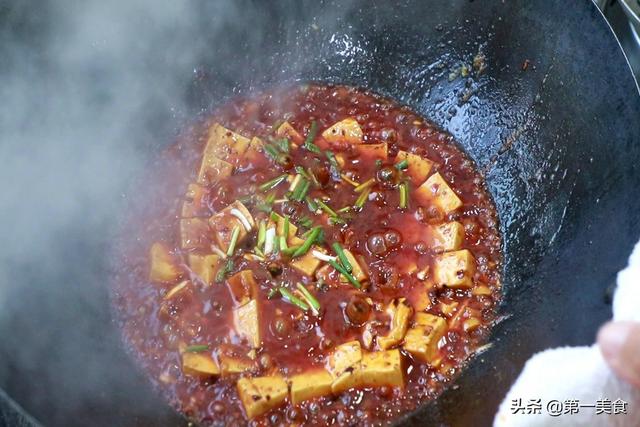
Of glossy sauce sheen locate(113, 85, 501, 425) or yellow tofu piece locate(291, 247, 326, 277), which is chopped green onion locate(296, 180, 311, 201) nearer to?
glossy sauce sheen locate(113, 85, 501, 425)

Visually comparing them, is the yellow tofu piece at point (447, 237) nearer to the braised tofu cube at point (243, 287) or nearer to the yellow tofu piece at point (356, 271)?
the yellow tofu piece at point (356, 271)

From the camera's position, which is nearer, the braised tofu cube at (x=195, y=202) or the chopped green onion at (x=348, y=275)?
the chopped green onion at (x=348, y=275)

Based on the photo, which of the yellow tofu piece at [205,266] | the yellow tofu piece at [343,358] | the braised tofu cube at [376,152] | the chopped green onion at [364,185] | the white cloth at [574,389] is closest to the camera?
the white cloth at [574,389]

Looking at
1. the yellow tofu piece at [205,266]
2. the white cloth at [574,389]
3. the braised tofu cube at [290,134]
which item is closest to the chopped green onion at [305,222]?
the yellow tofu piece at [205,266]

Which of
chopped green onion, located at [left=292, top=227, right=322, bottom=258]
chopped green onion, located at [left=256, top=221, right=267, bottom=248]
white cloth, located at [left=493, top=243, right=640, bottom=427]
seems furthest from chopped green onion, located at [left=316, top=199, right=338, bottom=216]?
white cloth, located at [left=493, top=243, right=640, bottom=427]

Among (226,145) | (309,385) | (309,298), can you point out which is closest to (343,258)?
(309,298)

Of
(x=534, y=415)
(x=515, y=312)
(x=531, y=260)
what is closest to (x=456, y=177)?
(x=531, y=260)

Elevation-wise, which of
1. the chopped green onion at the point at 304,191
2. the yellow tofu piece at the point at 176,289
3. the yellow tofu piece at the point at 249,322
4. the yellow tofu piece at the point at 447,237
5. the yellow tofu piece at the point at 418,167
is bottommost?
the yellow tofu piece at the point at 249,322
